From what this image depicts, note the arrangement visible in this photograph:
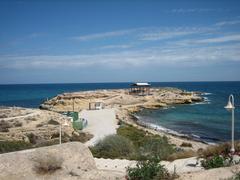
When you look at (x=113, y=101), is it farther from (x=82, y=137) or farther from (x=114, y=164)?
(x=114, y=164)

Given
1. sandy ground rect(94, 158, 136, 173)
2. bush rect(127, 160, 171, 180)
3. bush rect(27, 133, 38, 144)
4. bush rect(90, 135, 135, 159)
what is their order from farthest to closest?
bush rect(27, 133, 38, 144)
bush rect(90, 135, 135, 159)
sandy ground rect(94, 158, 136, 173)
bush rect(127, 160, 171, 180)

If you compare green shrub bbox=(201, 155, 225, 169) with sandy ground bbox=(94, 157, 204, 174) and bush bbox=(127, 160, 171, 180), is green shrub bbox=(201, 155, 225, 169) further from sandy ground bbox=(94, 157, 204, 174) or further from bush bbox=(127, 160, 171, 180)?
bush bbox=(127, 160, 171, 180)

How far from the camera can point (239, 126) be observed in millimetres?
42000

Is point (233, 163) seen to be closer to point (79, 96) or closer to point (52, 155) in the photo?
point (52, 155)

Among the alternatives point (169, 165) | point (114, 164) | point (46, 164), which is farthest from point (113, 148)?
point (46, 164)

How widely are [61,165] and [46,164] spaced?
1.46 feet

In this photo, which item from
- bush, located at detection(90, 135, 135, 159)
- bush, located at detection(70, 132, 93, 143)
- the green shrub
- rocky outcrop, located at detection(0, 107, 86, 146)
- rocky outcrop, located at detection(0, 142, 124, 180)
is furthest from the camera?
bush, located at detection(70, 132, 93, 143)

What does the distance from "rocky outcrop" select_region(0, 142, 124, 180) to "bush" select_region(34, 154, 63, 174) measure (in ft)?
0.09

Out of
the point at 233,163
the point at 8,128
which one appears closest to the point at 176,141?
the point at 8,128

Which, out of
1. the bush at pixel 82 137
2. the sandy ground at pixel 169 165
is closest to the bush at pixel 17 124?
the bush at pixel 82 137

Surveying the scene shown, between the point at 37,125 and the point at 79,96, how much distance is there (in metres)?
44.2

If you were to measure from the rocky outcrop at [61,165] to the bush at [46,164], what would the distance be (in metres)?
0.03

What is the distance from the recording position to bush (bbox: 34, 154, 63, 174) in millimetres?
10273

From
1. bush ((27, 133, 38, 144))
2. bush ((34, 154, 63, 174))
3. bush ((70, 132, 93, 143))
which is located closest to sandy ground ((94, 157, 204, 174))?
bush ((34, 154, 63, 174))
